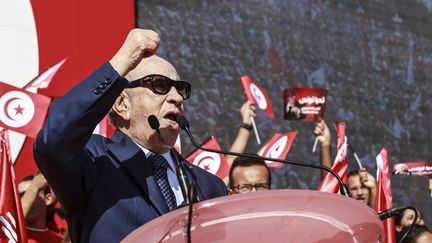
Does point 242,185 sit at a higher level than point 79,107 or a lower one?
lower

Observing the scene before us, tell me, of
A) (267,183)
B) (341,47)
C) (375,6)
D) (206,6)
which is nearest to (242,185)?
(267,183)

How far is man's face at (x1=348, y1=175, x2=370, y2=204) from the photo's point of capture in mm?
5594

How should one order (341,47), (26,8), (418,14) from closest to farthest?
(26,8), (341,47), (418,14)

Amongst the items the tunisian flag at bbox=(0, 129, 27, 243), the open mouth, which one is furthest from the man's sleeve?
the tunisian flag at bbox=(0, 129, 27, 243)

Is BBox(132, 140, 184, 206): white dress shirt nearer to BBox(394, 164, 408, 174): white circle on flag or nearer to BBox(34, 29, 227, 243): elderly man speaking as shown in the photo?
BBox(34, 29, 227, 243): elderly man speaking

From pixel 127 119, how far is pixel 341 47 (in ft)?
23.2

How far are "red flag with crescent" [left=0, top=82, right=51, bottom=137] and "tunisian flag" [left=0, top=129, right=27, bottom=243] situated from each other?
54cm

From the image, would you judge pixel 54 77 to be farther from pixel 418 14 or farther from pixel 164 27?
pixel 418 14

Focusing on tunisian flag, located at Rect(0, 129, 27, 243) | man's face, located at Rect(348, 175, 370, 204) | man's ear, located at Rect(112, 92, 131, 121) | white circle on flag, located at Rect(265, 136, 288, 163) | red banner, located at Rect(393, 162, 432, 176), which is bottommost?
red banner, located at Rect(393, 162, 432, 176)

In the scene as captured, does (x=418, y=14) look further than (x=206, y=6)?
Yes

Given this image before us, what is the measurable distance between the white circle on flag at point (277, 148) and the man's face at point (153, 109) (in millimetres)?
3634

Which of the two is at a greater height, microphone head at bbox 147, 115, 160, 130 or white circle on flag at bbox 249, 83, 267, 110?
microphone head at bbox 147, 115, 160, 130

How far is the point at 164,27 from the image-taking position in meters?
7.23

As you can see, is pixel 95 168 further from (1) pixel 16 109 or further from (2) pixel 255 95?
(2) pixel 255 95
